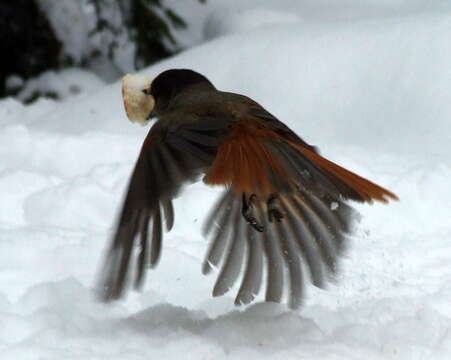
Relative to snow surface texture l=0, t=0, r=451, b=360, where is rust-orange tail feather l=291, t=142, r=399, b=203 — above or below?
above

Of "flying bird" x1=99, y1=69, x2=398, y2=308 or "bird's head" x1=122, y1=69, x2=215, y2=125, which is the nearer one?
"flying bird" x1=99, y1=69, x2=398, y2=308

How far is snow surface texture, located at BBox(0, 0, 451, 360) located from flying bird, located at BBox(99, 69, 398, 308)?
0.40 ft

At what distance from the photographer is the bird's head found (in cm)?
334

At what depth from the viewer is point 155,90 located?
11.0 feet

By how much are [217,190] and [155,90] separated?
34.0 inches

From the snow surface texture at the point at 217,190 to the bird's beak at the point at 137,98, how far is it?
49cm

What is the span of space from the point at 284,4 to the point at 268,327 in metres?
4.18

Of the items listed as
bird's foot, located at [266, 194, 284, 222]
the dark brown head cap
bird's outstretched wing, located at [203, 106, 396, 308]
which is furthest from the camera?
the dark brown head cap

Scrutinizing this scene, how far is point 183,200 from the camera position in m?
4.07

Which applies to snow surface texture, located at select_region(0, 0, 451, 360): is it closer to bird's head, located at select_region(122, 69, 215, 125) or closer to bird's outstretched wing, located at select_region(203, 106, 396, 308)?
bird's outstretched wing, located at select_region(203, 106, 396, 308)

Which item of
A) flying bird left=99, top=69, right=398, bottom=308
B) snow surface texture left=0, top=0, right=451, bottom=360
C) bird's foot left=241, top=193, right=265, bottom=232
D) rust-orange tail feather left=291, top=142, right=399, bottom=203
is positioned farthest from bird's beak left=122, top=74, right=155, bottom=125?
rust-orange tail feather left=291, top=142, right=399, bottom=203

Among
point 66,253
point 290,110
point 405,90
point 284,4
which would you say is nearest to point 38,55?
point 284,4

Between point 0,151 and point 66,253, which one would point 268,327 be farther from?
point 0,151

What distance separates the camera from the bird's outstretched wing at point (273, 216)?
2625 mm
